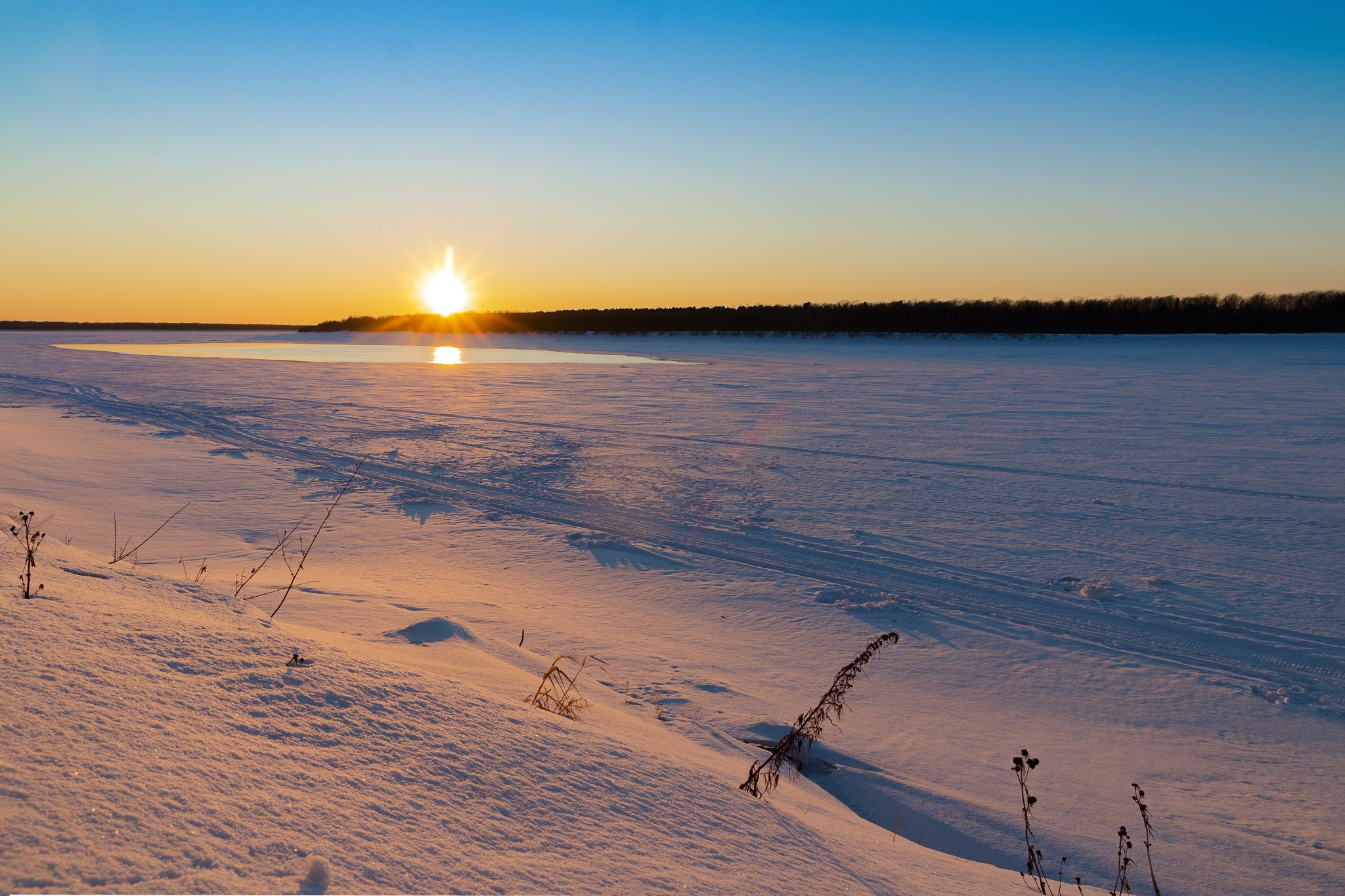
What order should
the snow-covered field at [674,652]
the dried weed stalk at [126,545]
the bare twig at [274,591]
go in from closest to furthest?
the snow-covered field at [674,652], the bare twig at [274,591], the dried weed stalk at [126,545]

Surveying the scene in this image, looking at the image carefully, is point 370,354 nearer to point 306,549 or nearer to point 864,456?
point 864,456

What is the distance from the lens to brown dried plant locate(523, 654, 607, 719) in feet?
8.71

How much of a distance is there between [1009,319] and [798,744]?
49.1 m

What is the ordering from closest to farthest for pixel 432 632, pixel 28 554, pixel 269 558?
pixel 28 554, pixel 432 632, pixel 269 558

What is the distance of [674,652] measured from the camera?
427 centimetres

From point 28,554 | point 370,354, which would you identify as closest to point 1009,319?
point 370,354

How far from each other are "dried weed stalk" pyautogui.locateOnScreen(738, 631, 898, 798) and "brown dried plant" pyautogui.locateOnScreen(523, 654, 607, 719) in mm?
649

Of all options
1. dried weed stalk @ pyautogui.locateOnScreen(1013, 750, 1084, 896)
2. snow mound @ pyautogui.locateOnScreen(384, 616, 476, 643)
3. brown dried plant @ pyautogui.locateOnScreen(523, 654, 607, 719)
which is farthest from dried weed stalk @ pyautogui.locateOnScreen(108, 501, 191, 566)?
dried weed stalk @ pyautogui.locateOnScreen(1013, 750, 1084, 896)

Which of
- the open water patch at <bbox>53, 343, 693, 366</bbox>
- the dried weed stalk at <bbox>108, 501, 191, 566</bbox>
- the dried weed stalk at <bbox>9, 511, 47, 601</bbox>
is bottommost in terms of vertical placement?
the dried weed stalk at <bbox>108, 501, 191, 566</bbox>

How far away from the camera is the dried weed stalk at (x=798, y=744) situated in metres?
2.47

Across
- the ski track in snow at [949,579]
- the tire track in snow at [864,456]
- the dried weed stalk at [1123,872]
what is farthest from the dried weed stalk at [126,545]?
the tire track in snow at [864,456]

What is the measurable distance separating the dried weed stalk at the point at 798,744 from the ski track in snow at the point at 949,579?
5.94 feet

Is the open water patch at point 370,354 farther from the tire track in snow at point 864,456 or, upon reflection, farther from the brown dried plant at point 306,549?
the brown dried plant at point 306,549

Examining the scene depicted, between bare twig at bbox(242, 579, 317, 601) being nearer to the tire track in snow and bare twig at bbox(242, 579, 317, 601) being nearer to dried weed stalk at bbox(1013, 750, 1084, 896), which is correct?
dried weed stalk at bbox(1013, 750, 1084, 896)
